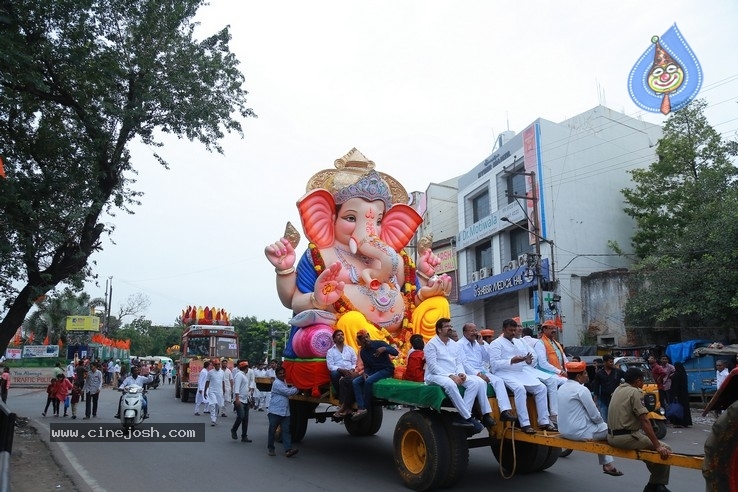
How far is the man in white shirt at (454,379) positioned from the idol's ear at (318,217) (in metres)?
3.49

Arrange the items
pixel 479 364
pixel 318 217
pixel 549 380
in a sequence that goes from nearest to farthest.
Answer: pixel 549 380, pixel 479 364, pixel 318 217

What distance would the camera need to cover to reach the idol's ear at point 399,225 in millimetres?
10469

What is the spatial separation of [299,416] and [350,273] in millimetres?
2624

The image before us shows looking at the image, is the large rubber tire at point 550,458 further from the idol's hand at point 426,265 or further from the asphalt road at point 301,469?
the idol's hand at point 426,265

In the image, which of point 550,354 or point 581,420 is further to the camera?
point 550,354

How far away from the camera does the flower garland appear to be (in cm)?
915

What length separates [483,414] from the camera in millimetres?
6246

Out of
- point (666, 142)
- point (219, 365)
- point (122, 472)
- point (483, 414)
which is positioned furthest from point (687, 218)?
point (122, 472)

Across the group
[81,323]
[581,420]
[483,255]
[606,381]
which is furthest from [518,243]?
[81,323]

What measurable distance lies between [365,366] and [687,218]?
61.3ft

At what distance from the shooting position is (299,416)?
10031mm

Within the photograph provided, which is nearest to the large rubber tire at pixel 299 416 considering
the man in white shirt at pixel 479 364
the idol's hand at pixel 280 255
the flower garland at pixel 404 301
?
the flower garland at pixel 404 301

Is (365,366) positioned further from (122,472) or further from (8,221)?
(8,221)

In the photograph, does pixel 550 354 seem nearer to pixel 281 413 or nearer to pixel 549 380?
pixel 549 380
